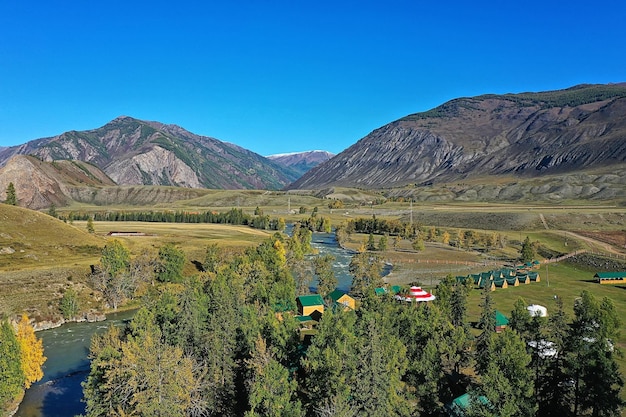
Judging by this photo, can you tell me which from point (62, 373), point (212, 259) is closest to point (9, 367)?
point (62, 373)

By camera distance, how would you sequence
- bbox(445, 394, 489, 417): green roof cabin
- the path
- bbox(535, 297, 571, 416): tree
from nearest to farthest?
bbox(445, 394, 489, 417): green roof cabin, bbox(535, 297, 571, 416): tree, the path

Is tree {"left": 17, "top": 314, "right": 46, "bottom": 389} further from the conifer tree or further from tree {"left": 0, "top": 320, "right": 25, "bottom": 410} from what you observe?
the conifer tree

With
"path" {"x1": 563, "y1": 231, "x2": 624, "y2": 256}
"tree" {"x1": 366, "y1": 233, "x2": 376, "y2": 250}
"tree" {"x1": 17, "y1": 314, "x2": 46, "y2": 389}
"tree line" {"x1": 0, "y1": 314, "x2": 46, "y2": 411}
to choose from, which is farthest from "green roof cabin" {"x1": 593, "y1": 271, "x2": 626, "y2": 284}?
"tree line" {"x1": 0, "y1": 314, "x2": 46, "y2": 411}

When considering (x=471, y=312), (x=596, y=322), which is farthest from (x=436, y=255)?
(x=596, y=322)

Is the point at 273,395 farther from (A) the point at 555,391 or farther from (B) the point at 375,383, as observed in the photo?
(A) the point at 555,391

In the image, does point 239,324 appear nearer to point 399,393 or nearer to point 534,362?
point 399,393

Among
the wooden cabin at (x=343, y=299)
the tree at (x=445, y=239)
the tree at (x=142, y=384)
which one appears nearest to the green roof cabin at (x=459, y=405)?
the tree at (x=142, y=384)

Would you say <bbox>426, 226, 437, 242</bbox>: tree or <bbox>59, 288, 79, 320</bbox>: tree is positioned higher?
<bbox>426, 226, 437, 242</bbox>: tree
